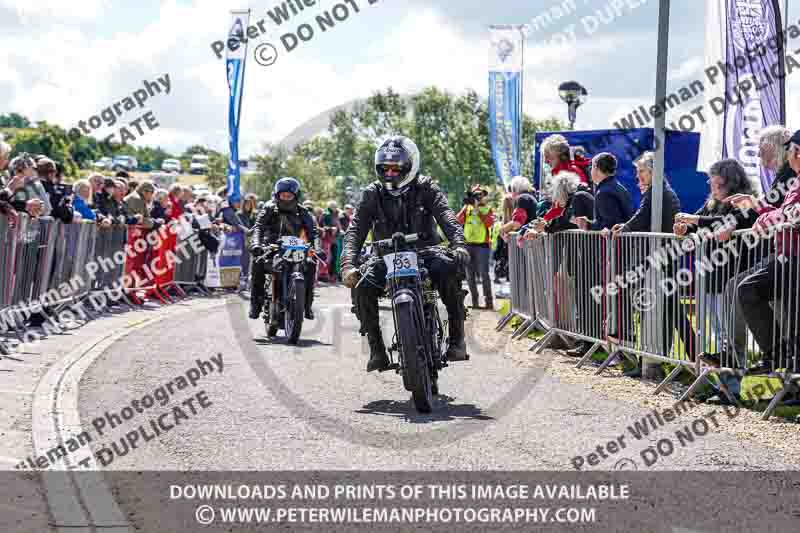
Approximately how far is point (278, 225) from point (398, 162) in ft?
17.8

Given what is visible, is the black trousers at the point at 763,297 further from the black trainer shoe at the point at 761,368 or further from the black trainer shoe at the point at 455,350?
the black trainer shoe at the point at 455,350

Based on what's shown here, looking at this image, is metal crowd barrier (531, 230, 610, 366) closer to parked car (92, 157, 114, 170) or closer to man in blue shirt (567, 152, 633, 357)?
man in blue shirt (567, 152, 633, 357)

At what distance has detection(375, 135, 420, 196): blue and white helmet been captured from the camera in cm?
888

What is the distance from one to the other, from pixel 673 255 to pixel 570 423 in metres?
2.52

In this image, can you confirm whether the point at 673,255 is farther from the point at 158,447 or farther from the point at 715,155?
the point at 158,447

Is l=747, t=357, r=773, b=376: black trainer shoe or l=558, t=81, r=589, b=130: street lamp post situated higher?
l=558, t=81, r=589, b=130: street lamp post

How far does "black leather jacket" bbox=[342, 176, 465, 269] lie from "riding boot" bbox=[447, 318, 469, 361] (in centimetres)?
64

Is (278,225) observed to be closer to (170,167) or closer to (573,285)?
(573,285)

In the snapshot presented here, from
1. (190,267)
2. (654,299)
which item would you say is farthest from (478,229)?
(654,299)

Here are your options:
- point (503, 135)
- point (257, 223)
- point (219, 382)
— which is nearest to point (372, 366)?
point (219, 382)

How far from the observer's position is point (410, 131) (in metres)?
88.9

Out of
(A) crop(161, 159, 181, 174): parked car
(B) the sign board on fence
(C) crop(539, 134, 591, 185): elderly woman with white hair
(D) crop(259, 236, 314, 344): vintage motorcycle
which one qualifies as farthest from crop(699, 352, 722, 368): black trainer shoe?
(A) crop(161, 159, 181, 174): parked car

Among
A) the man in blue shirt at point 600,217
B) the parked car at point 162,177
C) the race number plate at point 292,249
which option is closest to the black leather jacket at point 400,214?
the man in blue shirt at point 600,217

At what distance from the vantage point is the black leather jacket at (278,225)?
45.6 feet
